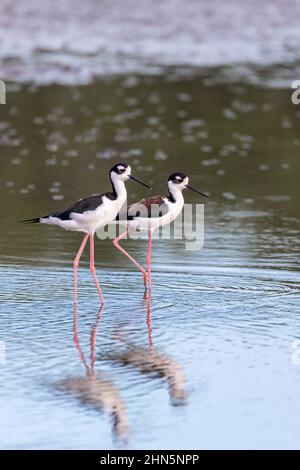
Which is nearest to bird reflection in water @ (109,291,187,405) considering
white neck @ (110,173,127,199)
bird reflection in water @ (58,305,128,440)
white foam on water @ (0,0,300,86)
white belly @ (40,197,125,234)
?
bird reflection in water @ (58,305,128,440)

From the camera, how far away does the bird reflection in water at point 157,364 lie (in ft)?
23.5

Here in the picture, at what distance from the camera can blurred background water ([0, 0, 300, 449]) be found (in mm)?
6770

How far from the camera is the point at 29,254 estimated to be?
428 inches

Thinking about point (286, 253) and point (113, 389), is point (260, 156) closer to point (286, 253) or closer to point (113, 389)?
point (286, 253)

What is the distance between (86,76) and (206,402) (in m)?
17.3

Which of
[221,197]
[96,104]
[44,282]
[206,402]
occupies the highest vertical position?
[96,104]

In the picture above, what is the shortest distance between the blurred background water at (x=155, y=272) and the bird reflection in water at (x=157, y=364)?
2cm

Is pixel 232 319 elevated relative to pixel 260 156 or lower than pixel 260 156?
lower

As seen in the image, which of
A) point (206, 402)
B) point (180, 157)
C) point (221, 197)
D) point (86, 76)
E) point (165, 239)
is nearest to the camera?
point (206, 402)

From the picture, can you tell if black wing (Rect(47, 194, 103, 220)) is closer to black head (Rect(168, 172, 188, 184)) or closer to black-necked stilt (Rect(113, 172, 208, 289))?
black-necked stilt (Rect(113, 172, 208, 289))

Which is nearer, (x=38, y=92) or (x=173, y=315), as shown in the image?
(x=173, y=315)

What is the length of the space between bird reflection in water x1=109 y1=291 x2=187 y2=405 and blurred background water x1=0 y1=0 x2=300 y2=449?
0.02m

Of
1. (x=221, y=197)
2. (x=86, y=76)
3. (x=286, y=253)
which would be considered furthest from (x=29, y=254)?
(x=86, y=76)

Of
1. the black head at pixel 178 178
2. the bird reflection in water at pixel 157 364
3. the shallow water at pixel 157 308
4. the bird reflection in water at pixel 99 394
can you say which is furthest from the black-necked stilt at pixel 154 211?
the bird reflection in water at pixel 99 394
